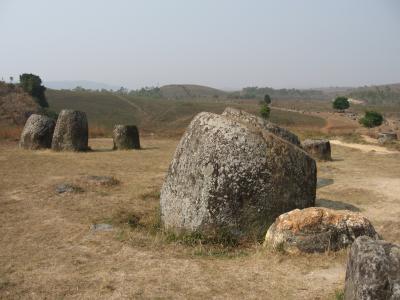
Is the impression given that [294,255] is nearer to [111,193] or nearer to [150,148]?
[111,193]

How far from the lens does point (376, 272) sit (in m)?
4.67

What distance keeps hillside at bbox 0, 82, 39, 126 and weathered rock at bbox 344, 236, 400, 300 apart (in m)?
35.9

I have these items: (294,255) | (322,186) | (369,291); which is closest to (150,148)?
(322,186)

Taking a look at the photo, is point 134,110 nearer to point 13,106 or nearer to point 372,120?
point 13,106

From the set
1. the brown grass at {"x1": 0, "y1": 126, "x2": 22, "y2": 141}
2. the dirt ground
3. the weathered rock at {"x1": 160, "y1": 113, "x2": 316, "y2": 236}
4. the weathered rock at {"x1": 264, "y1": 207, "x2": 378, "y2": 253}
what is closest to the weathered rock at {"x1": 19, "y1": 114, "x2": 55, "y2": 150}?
the brown grass at {"x1": 0, "y1": 126, "x2": 22, "y2": 141}

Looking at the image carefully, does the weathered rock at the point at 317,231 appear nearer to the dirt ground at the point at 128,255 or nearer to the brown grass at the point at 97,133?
the dirt ground at the point at 128,255

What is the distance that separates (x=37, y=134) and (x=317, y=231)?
56.2 feet

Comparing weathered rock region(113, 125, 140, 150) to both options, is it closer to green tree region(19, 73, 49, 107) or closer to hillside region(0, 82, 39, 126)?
hillside region(0, 82, 39, 126)

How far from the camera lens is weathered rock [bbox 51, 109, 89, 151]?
69.8 ft

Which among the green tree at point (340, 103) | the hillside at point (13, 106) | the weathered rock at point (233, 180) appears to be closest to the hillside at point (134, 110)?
the green tree at point (340, 103)

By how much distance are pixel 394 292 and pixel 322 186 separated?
10126 millimetres

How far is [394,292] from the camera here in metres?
4.59

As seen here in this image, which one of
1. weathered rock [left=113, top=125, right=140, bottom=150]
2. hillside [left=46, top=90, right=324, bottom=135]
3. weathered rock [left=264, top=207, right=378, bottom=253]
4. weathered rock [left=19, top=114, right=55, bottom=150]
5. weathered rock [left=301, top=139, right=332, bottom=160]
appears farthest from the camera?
hillside [left=46, top=90, right=324, bottom=135]

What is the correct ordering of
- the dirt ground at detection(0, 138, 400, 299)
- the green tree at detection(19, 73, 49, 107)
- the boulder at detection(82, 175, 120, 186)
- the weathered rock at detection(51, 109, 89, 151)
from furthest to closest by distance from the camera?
the green tree at detection(19, 73, 49, 107) → the weathered rock at detection(51, 109, 89, 151) → the boulder at detection(82, 175, 120, 186) → the dirt ground at detection(0, 138, 400, 299)
